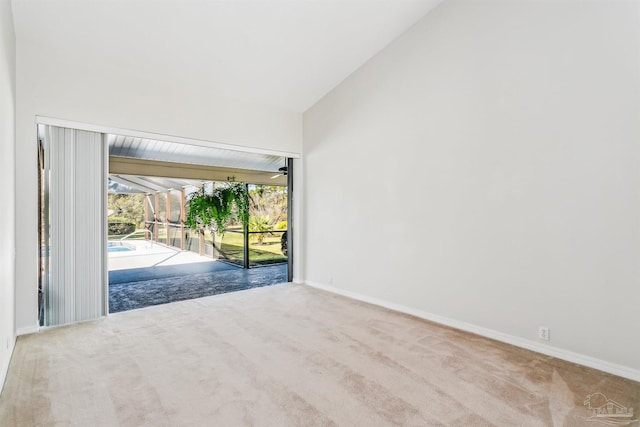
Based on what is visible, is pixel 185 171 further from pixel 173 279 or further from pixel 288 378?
pixel 288 378

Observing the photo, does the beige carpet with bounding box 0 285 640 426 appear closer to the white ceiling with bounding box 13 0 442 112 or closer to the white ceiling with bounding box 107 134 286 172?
the white ceiling with bounding box 107 134 286 172

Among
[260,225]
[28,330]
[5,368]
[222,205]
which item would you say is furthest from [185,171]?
[5,368]

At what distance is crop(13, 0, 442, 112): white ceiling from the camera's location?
3.06 meters

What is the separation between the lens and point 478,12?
3.27 m

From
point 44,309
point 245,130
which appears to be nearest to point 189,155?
point 245,130

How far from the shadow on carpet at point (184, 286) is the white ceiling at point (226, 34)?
298 centimetres

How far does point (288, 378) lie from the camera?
7.71 feet

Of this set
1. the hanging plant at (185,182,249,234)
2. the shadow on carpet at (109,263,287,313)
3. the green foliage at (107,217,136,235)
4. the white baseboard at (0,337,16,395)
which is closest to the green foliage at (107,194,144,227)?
the green foliage at (107,217,136,235)

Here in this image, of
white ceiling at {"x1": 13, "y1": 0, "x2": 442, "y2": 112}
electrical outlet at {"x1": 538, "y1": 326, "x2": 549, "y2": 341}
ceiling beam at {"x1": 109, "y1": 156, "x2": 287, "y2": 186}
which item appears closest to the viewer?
electrical outlet at {"x1": 538, "y1": 326, "x2": 549, "y2": 341}

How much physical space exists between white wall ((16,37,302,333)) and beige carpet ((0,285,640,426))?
92 cm

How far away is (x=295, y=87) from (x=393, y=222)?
248 cm

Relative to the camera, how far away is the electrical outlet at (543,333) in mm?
2768

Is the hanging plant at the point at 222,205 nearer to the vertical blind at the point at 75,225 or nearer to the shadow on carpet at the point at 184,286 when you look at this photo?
the shadow on carpet at the point at 184,286

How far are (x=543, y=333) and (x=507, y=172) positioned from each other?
1471 millimetres
